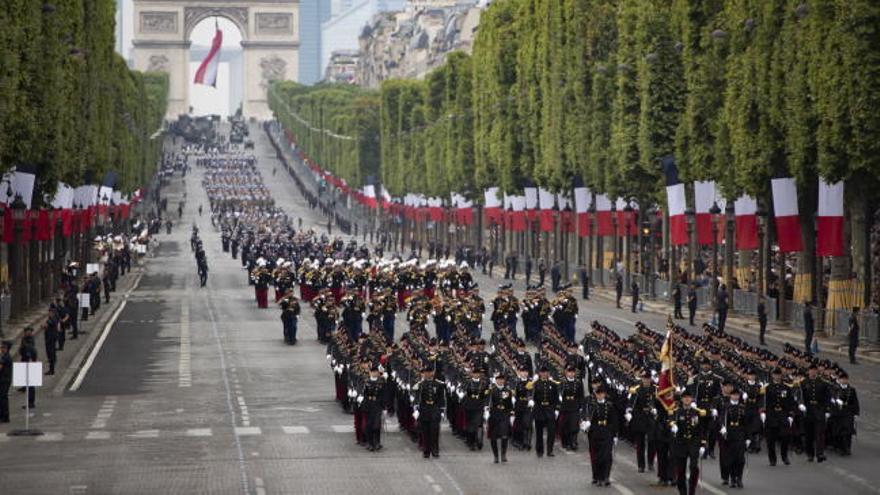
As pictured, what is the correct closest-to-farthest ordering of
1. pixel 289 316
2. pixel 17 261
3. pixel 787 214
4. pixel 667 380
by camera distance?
pixel 667 380 → pixel 289 316 → pixel 787 214 → pixel 17 261

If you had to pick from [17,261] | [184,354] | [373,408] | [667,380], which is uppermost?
[17,261]

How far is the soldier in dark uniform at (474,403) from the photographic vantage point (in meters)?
43.0

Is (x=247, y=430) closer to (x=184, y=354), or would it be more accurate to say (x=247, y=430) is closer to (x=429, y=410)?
(x=429, y=410)

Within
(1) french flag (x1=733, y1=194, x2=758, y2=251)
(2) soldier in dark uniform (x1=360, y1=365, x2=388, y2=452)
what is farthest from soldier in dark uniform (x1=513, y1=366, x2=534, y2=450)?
(1) french flag (x1=733, y1=194, x2=758, y2=251)

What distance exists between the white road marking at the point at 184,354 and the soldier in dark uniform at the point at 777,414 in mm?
20714

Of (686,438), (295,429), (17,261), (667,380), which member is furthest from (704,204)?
(686,438)

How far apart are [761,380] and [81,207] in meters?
60.0

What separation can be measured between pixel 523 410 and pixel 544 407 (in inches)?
27.5

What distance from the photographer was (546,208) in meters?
119

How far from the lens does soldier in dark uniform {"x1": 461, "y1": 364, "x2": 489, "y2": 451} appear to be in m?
43.0

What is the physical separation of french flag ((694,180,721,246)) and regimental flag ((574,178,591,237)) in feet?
76.5

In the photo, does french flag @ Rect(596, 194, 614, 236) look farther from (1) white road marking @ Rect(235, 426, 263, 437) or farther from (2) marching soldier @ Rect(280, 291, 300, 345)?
(1) white road marking @ Rect(235, 426, 263, 437)

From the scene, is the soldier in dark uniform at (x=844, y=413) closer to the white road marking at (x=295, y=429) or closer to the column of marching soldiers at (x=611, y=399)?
the column of marching soldiers at (x=611, y=399)

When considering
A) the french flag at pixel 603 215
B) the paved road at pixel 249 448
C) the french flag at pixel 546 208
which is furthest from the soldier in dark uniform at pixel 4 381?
the french flag at pixel 546 208
